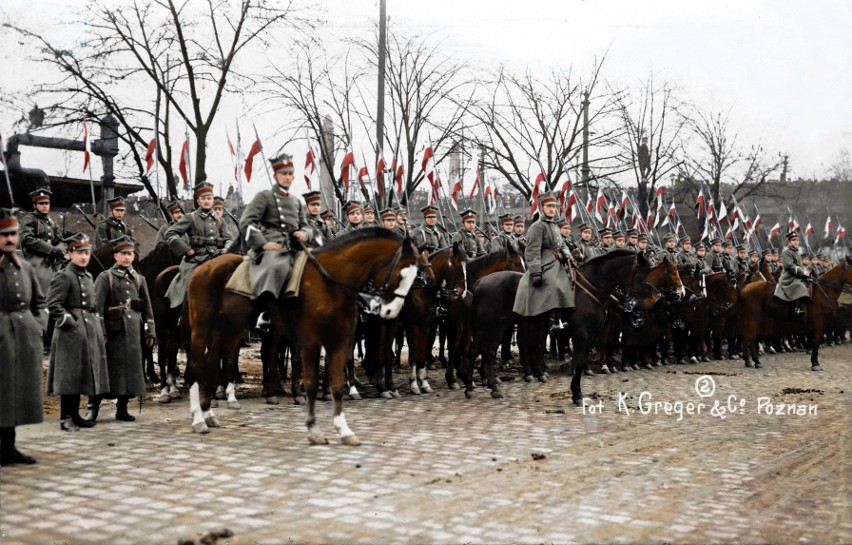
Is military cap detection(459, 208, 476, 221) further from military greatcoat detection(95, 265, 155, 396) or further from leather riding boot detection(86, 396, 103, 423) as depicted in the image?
leather riding boot detection(86, 396, 103, 423)

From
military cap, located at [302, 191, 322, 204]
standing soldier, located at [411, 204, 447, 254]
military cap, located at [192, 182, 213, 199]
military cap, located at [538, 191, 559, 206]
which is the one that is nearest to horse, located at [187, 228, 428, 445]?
military cap, located at [538, 191, 559, 206]

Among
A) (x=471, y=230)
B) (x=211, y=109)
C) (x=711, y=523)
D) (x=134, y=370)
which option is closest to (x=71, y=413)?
(x=134, y=370)

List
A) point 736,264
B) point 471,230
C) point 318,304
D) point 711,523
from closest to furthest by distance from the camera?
point 711,523 < point 318,304 < point 471,230 < point 736,264

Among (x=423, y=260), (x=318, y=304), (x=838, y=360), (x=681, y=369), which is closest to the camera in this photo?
(x=318, y=304)

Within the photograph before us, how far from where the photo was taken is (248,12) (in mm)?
23781

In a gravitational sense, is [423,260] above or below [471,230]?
below

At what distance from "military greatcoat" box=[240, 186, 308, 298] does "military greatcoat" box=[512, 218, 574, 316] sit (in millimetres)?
3894

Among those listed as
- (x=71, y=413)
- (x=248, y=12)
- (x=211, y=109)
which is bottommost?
(x=71, y=413)

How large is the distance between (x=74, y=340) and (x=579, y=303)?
6741mm

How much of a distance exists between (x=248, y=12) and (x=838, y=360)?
1737 centimetres

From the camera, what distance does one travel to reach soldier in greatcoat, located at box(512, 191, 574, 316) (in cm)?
1233

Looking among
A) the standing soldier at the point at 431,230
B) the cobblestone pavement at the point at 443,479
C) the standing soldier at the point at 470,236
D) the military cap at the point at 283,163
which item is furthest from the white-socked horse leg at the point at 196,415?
the standing soldier at the point at 470,236

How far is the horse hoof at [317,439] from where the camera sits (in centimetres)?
848

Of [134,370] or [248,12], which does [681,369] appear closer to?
[134,370]
